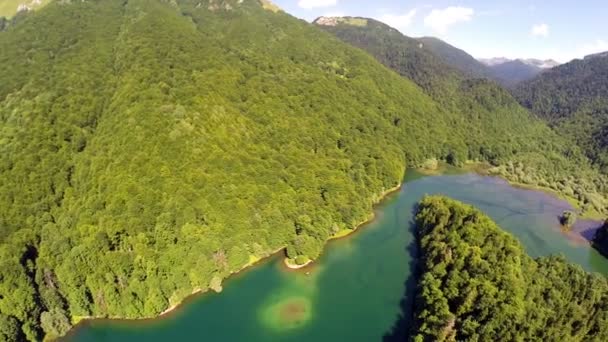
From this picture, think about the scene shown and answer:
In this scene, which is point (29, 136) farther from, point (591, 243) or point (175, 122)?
point (591, 243)

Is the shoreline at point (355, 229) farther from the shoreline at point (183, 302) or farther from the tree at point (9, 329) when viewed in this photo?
the tree at point (9, 329)

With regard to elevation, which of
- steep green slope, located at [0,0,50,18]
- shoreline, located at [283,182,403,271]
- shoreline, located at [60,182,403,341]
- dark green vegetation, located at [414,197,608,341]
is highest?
steep green slope, located at [0,0,50,18]

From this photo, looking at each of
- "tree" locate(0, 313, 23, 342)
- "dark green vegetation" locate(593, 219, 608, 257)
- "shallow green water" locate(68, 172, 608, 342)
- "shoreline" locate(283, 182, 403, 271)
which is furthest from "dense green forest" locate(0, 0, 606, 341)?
"dark green vegetation" locate(593, 219, 608, 257)

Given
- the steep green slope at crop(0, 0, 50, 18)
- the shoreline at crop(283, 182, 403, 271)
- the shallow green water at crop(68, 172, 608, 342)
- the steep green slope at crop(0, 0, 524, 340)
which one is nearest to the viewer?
the shallow green water at crop(68, 172, 608, 342)

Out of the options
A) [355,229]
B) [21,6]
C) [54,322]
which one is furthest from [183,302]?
[21,6]

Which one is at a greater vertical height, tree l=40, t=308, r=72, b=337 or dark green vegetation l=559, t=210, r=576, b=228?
dark green vegetation l=559, t=210, r=576, b=228

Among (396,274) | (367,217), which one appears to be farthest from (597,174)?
(396,274)

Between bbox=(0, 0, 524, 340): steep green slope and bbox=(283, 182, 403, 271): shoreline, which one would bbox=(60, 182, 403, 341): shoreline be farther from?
bbox=(0, 0, 524, 340): steep green slope
